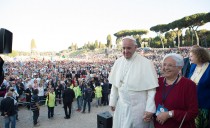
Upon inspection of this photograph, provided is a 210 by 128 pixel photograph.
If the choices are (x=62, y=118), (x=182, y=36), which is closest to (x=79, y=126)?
(x=62, y=118)

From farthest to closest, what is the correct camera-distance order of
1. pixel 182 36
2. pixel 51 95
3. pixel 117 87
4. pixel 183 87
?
pixel 182 36, pixel 51 95, pixel 117 87, pixel 183 87

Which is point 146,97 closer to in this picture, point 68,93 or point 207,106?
point 207,106

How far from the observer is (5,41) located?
9.06 feet

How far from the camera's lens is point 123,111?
3055 millimetres

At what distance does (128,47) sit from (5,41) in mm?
1676

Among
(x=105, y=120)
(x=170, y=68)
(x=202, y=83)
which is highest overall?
(x=170, y=68)

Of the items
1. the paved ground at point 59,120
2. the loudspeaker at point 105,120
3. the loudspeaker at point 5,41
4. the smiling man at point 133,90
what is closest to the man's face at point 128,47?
the smiling man at point 133,90

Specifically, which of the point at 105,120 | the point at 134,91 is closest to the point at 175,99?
the point at 134,91

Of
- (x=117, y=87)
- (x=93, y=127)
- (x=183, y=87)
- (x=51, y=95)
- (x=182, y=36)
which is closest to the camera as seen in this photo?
(x=183, y=87)

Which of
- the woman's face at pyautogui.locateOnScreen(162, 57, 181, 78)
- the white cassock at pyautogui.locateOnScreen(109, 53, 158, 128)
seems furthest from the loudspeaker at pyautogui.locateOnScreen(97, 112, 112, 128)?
the woman's face at pyautogui.locateOnScreen(162, 57, 181, 78)

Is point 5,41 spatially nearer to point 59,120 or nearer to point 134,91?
point 134,91

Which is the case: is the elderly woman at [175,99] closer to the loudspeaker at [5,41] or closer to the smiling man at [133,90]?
the smiling man at [133,90]

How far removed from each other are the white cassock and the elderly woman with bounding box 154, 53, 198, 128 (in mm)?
164

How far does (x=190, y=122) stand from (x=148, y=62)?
38.1 inches
